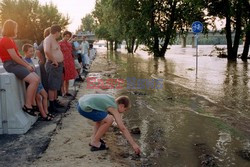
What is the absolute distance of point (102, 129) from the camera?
192 inches

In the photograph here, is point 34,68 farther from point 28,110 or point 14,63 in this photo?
point 28,110

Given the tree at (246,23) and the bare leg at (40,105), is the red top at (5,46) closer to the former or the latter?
the bare leg at (40,105)

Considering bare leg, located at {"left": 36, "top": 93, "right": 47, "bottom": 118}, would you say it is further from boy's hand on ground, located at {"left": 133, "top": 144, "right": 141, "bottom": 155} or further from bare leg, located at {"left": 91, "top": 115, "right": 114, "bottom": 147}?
boy's hand on ground, located at {"left": 133, "top": 144, "right": 141, "bottom": 155}

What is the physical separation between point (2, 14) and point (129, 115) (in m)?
56.7

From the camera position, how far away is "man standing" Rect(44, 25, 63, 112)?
23.0 feet

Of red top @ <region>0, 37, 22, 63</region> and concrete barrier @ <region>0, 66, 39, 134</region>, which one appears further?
red top @ <region>0, 37, 22, 63</region>

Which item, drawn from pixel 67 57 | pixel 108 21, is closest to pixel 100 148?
pixel 67 57

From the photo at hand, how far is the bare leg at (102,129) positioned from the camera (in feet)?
15.9

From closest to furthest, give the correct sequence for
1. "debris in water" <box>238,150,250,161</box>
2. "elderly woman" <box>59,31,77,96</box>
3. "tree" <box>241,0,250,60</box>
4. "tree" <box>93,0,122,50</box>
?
"debris in water" <box>238,150,250,161</box>, "elderly woman" <box>59,31,77,96</box>, "tree" <box>241,0,250,60</box>, "tree" <box>93,0,122,50</box>

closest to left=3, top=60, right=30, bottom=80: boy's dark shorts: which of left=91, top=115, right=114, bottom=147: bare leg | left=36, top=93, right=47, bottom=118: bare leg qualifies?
left=36, top=93, right=47, bottom=118: bare leg

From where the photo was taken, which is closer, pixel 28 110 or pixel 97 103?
pixel 97 103

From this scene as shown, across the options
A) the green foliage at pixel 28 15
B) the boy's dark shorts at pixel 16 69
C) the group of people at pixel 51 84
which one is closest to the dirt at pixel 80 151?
the group of people at pixel 51 84

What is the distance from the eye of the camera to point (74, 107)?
7.99m

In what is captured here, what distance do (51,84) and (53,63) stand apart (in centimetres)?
46
